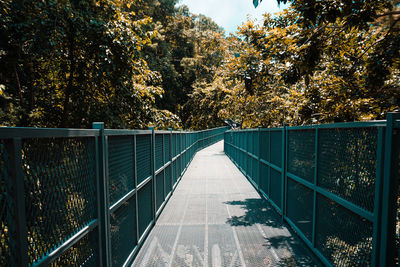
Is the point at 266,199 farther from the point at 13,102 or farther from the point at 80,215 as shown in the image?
the point at 13,102

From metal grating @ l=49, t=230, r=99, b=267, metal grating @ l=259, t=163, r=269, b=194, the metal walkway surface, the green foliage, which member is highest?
the green foliage

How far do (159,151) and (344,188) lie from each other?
429cm

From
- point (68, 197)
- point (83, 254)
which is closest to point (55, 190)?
point (68, 197)

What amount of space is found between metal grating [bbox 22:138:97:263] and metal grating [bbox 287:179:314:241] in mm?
3508

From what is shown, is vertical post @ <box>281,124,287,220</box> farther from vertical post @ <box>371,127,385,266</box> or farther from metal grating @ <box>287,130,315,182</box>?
vertical post @ <box>371,127,385,266</box>

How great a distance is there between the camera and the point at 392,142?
7.20 ft

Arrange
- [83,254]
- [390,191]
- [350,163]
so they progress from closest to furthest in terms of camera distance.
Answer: [390,191] → [83,254] → [350,163]

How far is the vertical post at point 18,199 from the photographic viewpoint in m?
1.38

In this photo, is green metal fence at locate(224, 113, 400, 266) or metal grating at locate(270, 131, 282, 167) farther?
metal grating at locate(270, 131, 282, 167)

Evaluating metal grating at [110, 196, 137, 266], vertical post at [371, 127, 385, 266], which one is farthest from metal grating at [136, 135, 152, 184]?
vertical post at [371, 127, 385, 266]

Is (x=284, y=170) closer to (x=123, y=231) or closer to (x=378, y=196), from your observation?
(x=378, y=196)

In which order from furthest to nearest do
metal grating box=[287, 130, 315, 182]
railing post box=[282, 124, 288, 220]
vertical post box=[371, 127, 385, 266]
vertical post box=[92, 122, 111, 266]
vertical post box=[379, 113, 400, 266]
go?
railing post box=[282, 124, 288, 220]
metal grating box=[287, 130, 315, 182]
vertical post box=[92, 122, 111, 266]
vertical post box=[371, 127, 385, 266]
vertical post box=[379, 113, 400, 266]

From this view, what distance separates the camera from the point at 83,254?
91.6 inches

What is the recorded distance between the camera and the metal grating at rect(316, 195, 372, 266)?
2644mm
